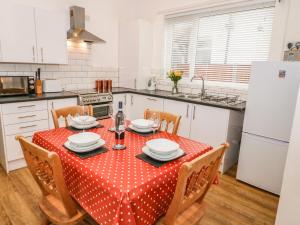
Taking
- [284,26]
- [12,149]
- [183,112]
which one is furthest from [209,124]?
[12,149]

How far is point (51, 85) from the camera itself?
10.2 feet

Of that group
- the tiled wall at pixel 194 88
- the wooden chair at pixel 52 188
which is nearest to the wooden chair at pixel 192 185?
the wooden chair at pixel 52 188

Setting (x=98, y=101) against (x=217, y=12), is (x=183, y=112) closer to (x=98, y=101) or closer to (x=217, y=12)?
(x=98, y=101)

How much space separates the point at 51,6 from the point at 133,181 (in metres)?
3.18

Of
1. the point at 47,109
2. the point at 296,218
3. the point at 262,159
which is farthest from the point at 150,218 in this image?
the point at 47,109

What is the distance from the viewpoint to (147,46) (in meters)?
3.87

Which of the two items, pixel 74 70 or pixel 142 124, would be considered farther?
pixel 74 70

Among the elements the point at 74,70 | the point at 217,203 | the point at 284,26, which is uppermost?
the point at 284,26

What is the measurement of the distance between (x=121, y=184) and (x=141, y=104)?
2675 millimetres

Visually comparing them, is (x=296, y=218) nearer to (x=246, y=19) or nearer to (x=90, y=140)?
(x=90, y=140)

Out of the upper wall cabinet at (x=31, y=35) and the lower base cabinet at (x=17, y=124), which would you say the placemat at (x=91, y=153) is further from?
the upper wall cabinet at (x=31, y=35)

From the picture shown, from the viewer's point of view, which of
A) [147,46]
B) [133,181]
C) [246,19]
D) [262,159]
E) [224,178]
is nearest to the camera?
→ [133,181]

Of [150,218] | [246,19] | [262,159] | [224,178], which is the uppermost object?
[246,19]

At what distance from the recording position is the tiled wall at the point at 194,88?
296 cm
